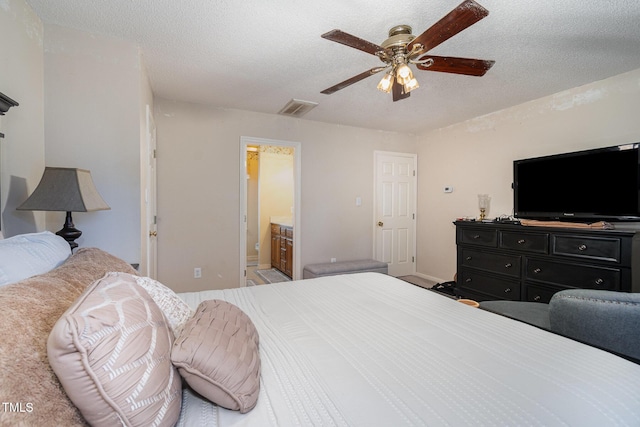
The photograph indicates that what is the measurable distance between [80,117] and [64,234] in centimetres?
86

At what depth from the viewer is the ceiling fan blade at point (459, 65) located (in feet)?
5.76

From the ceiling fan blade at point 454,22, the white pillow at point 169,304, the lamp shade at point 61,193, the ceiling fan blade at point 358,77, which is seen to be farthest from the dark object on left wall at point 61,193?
the ceiling fan blade at point 454,22

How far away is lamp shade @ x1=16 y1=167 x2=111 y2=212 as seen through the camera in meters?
1.52

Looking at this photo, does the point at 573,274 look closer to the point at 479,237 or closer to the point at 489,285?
the point at 489,285

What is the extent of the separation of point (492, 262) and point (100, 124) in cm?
376

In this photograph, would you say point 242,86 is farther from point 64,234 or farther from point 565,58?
point 565,58

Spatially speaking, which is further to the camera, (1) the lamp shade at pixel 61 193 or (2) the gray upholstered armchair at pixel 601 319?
(1) the lamp shade at pixel 61 193

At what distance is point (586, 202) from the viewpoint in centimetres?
263

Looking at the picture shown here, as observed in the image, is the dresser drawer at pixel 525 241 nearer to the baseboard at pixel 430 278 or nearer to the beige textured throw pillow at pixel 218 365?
the baseboard at pixel 430 278

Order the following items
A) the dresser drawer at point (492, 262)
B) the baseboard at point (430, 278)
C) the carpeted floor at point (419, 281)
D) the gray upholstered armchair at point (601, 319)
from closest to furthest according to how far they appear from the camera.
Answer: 1. the gray upholstered armchair at point (601, 319)
2. the dresser drawer at point (492, 262)
3. the carpeted floor at point (419, 281)
4. the baseboard at point (430, 278)

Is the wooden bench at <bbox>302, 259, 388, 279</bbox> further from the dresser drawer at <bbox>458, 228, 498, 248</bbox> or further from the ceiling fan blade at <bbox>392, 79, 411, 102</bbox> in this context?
the ceiling fan blade at <bbox>392, 79, 411, 102</bbox>

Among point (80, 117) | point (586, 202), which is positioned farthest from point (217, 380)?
point (586, 202)

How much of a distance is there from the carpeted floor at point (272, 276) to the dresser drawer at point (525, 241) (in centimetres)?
296

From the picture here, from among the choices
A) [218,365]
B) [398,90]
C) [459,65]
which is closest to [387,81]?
[398,90]
